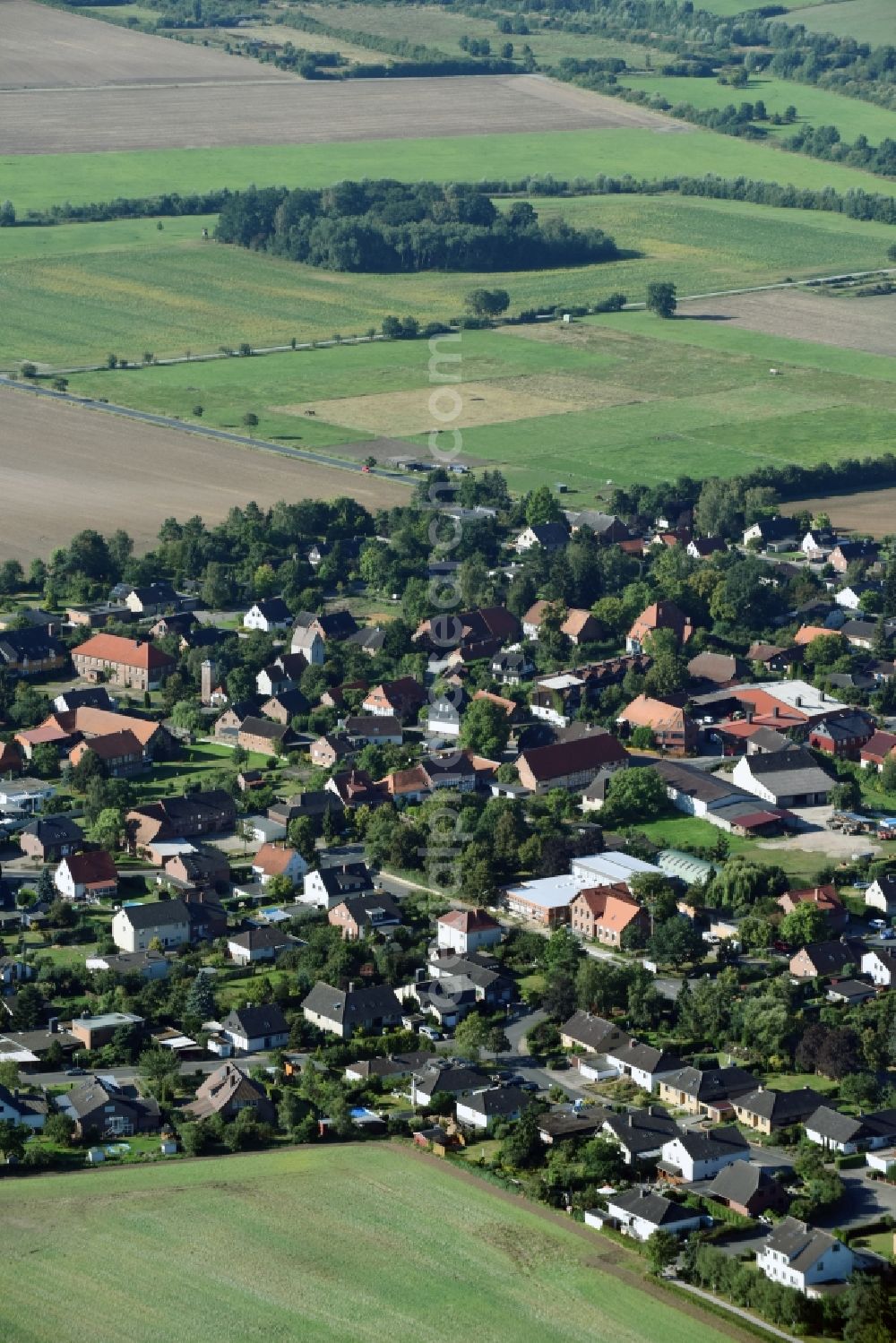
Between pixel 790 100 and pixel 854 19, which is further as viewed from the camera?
pixel 854 19

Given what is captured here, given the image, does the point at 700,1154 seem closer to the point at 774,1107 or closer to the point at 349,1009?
the point at 774,1107

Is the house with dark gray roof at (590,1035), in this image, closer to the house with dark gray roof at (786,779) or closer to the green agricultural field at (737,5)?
the house with dark gray roof at (786,779)

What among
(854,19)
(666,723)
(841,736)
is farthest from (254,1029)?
(854,19)

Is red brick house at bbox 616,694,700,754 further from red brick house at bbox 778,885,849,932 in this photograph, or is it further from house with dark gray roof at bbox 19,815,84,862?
house with dark gray roof at bbox 19,815,84,862

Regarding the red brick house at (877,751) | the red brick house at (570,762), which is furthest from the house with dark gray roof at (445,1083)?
the red brick house at (877,751)

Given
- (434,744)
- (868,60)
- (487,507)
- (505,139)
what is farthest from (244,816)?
(868,60)

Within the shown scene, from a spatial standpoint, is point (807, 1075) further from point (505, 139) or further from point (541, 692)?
point (505, 139)
